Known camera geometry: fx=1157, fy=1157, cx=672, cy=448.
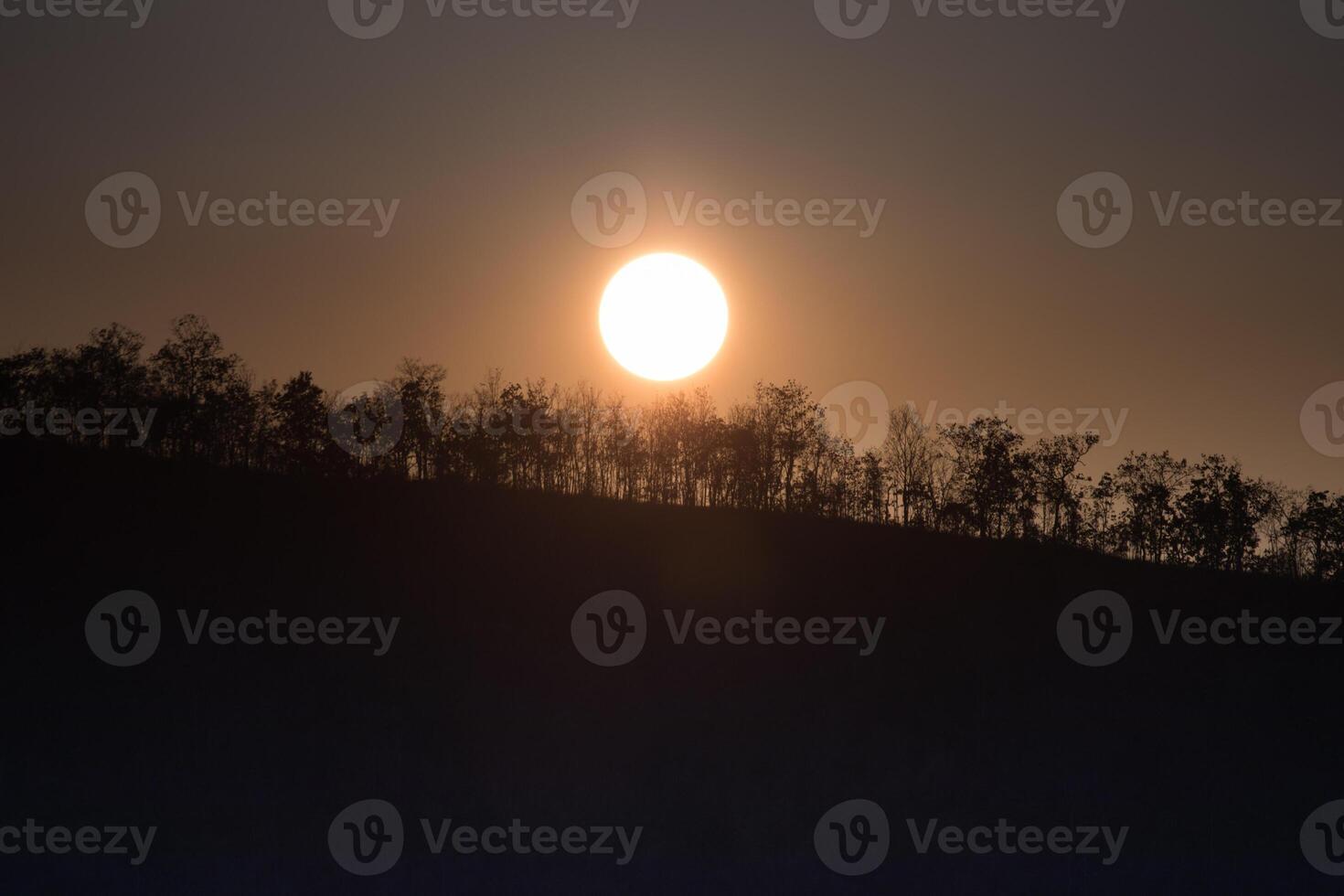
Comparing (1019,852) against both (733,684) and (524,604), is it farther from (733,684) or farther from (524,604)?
(524,604)

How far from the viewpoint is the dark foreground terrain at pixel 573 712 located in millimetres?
32938

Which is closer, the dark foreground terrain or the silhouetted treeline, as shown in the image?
the dark foreground terrain

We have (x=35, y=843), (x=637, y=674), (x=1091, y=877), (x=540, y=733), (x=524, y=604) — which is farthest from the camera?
(x=524, y=604)

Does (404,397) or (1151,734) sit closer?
(1151,734)

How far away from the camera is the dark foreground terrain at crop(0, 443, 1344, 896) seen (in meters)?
32.9

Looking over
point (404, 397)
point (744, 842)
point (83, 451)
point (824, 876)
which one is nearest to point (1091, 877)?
point (824, 876)

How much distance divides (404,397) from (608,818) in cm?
6511

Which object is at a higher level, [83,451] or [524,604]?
[83,451]

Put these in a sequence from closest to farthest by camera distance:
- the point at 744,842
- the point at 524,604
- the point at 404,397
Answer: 1. the point at 744,842
2. the point at 524,604
3. the point at 404,397

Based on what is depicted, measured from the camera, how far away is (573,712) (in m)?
41.6

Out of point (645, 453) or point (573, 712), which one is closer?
point (573, 712)

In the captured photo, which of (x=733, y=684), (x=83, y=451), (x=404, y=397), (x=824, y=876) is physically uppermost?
(x=404, y=397)

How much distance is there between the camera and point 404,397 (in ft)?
314

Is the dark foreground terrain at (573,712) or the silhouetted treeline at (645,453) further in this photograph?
the silhouetted treeline at (645,453)
